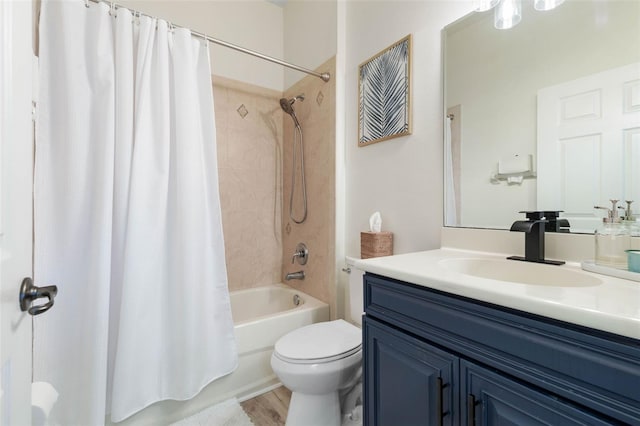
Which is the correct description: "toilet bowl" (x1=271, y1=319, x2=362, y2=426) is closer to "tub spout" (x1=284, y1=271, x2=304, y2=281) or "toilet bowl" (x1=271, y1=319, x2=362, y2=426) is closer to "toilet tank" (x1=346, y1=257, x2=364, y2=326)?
"toilet tank" (x1=346, y1=257, x2=364, y2=326)

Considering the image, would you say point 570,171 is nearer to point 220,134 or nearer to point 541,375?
point 541,375

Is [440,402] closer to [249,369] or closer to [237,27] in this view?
[249,369]

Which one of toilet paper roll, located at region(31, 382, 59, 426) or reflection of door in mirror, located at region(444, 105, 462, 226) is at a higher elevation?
reflection of door in mirror, located at region(444, 105, 462, 226)

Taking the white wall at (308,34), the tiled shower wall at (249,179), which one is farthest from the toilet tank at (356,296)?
the white wall at (308,34)

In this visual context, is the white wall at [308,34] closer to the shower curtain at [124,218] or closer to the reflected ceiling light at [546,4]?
the shower curtain at [124,218]

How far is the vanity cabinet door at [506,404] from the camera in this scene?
0.55 metres

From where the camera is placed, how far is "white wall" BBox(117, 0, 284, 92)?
6.68 ft

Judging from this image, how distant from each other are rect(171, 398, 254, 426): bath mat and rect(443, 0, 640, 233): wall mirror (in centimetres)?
139

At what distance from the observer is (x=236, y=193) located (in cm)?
229

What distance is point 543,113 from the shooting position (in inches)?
40.5

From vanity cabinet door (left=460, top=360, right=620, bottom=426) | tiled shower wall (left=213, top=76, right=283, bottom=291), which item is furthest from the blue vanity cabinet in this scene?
tiled shower wall (left=213, top=76, right=283, bottom=291)

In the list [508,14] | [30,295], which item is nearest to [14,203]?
[30,295]

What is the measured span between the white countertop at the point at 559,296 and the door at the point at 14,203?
2.75ft

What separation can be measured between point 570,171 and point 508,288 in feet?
2.02
